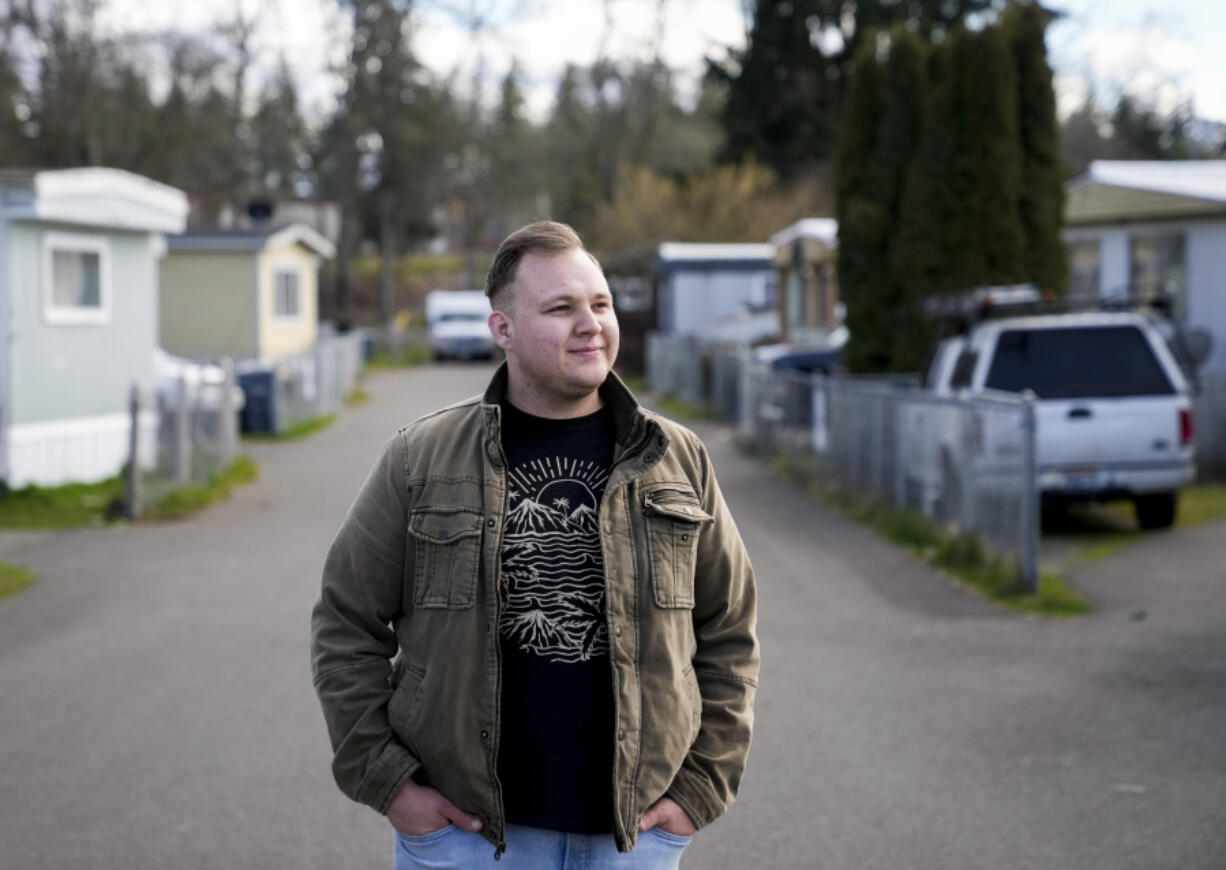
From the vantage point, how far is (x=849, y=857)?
5.52 m

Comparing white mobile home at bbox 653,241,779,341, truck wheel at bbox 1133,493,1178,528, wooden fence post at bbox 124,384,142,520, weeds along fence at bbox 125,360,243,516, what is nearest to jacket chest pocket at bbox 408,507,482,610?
truck wheel at bbox 1133,493,1178,528

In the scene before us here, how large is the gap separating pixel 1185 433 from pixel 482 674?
34.9 feet

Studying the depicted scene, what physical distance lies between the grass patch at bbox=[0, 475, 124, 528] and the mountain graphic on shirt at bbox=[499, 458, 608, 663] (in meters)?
12.4

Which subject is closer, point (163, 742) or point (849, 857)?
point (849, 857)

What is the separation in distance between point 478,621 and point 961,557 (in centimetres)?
923

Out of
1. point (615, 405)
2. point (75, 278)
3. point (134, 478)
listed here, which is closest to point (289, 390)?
point (75, 278)

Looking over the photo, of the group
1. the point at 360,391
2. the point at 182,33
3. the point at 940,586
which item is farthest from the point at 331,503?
the point at 182,33

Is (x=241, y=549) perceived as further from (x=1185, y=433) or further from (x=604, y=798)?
(x=604, y=798)

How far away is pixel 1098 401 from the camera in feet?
41.4

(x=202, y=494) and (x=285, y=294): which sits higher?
(x=285, y=294)

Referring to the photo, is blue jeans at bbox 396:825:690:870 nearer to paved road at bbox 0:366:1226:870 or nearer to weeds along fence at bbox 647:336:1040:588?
paved road at bbox 0:366:1226:870

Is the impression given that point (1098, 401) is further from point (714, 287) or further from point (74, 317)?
point (714, 287)

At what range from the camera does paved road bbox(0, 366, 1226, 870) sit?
571 cm

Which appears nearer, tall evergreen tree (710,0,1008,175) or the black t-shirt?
the black t-shirt
